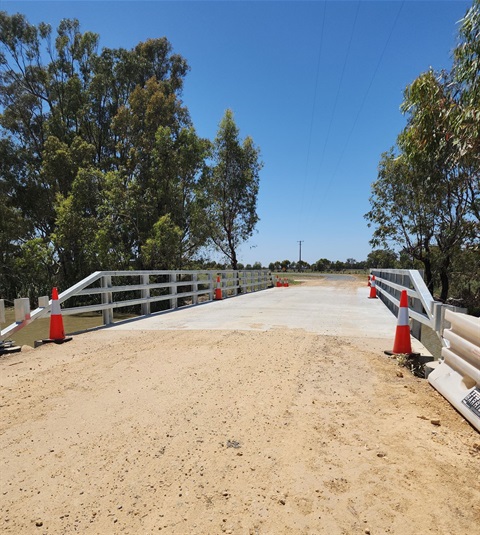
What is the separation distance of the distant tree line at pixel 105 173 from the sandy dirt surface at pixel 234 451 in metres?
17.5

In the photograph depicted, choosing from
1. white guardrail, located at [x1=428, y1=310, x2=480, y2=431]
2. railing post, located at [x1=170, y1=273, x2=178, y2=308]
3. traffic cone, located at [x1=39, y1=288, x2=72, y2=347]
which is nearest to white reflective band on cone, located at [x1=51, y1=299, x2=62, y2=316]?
traffic cone, located at [x1=39, y1=288, x2=72, y2=347]

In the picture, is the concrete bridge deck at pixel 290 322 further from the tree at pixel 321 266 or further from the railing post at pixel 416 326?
the tree at pixel 321 266

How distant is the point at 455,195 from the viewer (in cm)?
1850

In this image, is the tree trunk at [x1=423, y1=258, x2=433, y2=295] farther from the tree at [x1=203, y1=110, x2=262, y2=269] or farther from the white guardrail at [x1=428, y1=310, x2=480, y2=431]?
the white guardrail at [x1=428, y1=310, x2=480, y2=431]

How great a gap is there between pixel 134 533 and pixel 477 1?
942cm

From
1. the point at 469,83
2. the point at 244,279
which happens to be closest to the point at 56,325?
the point at 469,83

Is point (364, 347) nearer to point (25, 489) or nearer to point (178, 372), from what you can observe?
point (178, 372)

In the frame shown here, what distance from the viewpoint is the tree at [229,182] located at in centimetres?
2619

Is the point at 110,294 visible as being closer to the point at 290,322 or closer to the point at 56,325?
the point at 56,325

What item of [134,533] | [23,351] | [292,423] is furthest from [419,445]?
[23,351]

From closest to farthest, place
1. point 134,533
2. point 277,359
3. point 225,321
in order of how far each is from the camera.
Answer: point 134,533, point 277,359, point 225,321

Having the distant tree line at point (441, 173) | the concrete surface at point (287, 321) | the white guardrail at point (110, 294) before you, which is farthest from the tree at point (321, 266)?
the concrete surface at point (287, 321)

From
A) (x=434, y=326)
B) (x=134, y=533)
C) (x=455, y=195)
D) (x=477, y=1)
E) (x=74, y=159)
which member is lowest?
(x=134, y=533)

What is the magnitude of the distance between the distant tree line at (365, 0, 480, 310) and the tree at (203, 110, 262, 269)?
842cm
